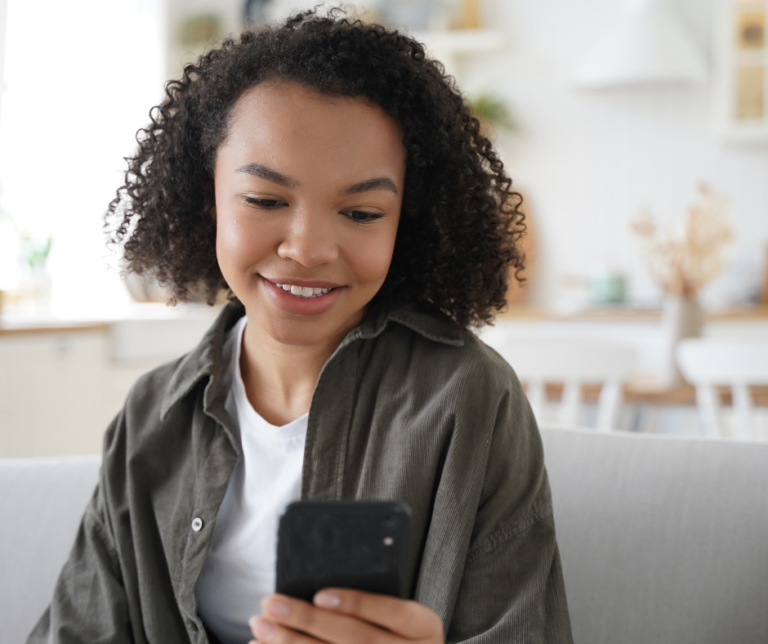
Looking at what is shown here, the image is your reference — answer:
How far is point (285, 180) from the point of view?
845mm

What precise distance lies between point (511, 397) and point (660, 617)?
0.37 meters

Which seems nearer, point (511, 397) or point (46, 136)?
point (511, 397)

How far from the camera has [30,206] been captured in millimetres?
3770

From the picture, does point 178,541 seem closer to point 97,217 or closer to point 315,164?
point 315,164

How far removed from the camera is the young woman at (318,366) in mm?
852

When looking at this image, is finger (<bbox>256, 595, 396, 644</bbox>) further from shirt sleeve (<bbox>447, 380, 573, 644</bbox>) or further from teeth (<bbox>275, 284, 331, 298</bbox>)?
teeth (<bbox>275, 284, 331, 298</bbox>)

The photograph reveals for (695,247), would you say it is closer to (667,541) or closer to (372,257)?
(667,541)

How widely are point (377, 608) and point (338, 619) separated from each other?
0.09ft

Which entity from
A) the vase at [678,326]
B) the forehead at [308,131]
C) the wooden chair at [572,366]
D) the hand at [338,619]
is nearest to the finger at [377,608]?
the hand at [338,619]

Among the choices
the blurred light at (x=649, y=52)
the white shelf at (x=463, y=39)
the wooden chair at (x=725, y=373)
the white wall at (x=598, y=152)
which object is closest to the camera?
the wooden chair at (x=725, y=373)

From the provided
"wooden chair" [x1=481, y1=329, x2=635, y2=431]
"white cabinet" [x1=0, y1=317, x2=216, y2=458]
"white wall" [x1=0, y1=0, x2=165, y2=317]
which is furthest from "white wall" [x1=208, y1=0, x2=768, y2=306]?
"white cabinet" [x1=0, y1=317, x2=216, y2=458]

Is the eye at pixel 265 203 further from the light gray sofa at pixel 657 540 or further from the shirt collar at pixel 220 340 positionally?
the light gray sofa at pixel 657 540

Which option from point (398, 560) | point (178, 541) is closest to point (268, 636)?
point (398, 560)

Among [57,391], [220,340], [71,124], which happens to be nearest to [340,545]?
[220,340]
